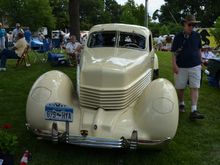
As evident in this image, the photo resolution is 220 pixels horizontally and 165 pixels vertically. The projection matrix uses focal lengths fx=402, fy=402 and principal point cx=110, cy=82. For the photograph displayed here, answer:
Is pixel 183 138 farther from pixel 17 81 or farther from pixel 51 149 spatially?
pixel 17 81

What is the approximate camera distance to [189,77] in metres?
7.48

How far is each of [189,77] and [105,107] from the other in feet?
7.38

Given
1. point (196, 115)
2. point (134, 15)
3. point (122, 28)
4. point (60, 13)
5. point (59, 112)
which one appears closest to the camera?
point (59, 112)

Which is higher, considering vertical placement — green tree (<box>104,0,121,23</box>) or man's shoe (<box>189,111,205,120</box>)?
man's shoe (<box>189,111,205,120</box>)

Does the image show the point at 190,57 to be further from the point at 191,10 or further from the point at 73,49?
the point at 191,10

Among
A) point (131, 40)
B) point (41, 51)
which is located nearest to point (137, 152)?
point (131, 40)

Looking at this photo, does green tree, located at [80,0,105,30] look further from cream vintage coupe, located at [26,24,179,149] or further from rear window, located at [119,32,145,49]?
cream vintage coupe, located at [26,24,179,149]

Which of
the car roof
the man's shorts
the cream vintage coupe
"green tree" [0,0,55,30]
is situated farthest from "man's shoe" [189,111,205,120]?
"green tree" [0,0,55,30]

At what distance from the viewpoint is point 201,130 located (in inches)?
279

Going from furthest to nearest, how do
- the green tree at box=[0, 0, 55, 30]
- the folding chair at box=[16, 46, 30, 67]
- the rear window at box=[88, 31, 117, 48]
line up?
1. the green tree at box=[0, 0, 55, 30]
2. the folding chair at box=[16, 46, 30, 67]
3. the rear window at box=[88, 31, 117, 48]

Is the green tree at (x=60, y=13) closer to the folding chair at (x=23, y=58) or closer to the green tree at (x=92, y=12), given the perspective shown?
the green tree at (x=92, y=12)

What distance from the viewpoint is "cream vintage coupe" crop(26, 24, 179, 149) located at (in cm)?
533

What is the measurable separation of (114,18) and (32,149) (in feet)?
255

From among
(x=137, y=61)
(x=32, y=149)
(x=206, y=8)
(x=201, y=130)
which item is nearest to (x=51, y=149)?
(x=32, y=149)
